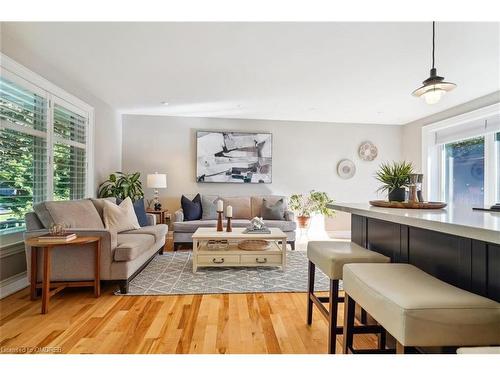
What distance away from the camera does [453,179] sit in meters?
5.14

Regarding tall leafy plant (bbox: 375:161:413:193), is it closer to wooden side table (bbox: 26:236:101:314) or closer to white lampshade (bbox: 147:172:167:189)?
wooden side table (bbox: 26:236:101:314)

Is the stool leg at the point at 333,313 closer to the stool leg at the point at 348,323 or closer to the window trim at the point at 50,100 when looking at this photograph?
the stool leg at the point at 348,323

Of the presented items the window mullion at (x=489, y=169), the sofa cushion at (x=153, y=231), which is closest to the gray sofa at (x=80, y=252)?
the sofa cushion at (x=153, y=231)

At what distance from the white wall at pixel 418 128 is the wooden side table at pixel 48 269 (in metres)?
5.47

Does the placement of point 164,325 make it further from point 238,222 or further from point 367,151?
point 367,151

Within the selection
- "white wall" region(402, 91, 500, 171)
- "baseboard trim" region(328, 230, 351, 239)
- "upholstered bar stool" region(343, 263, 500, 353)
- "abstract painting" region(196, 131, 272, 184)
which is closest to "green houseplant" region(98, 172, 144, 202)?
"abstract painting" region(196, 131, 272, 184)

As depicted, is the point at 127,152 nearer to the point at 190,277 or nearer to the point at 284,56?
the point at 190,277

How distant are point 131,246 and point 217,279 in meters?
0.96

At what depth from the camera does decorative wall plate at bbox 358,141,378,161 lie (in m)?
5.99

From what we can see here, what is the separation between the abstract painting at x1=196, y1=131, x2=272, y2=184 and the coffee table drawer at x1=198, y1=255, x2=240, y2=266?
2501 mm

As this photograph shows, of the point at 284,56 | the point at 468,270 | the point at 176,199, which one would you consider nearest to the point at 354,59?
the point at 284,56

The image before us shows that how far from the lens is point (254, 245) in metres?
3.39

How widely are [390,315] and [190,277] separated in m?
2.48

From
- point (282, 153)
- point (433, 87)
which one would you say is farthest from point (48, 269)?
point (282, 153)
